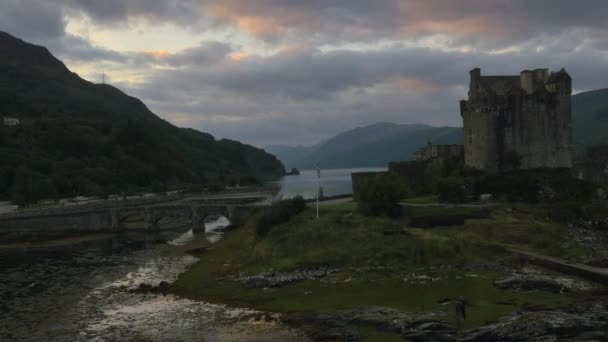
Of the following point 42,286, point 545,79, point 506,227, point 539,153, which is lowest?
point 42,286

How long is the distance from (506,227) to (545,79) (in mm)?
33678

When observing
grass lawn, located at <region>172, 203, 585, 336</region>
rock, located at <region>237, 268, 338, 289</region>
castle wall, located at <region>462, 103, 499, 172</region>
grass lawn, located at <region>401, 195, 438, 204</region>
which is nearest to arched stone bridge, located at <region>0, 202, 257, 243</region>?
grass lawn, located at <region>401, 195, 438, 204</region>

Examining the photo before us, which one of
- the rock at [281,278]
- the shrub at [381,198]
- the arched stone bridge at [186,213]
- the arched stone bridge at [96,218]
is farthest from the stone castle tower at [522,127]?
the arched stone bridge at [186,213]

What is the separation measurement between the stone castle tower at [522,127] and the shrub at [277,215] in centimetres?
2636

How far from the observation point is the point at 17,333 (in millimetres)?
35594

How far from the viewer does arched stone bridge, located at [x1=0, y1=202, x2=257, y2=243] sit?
93688 millimetres

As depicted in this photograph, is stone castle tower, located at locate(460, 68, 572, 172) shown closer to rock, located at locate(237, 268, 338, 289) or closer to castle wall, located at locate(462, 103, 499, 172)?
castle wall, located at locate(462, 103, 499, 172)

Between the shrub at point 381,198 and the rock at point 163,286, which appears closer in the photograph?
the rock at point 163,286

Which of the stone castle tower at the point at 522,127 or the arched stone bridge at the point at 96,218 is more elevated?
the stone castle tower at the point at 522,127

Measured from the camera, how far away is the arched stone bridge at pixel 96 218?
9369 cm

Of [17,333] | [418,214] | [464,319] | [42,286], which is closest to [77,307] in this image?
[17,333]

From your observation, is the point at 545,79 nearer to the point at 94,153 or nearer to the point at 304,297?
the point at 304,297

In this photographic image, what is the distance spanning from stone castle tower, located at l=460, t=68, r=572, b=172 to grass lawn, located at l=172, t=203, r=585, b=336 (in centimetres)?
1602

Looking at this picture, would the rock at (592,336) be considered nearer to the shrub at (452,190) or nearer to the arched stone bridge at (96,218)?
the shrub at (452,190)
